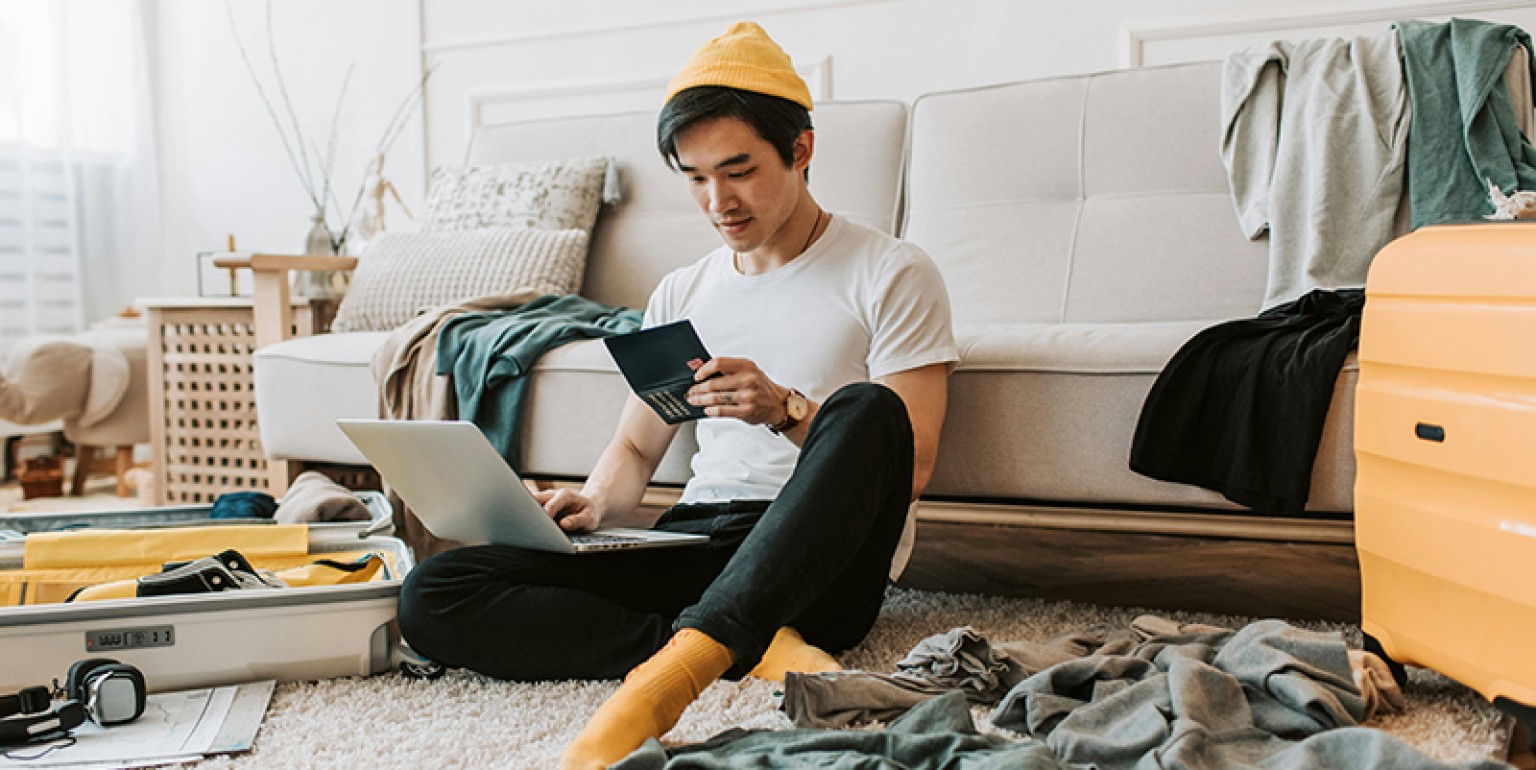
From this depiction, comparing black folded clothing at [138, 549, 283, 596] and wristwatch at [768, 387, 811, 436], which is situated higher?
wristwatch at [768, 387, 811, 436]

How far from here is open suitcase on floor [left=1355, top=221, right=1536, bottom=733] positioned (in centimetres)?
106

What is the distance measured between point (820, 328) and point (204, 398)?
179 cm

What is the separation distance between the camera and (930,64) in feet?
9.83

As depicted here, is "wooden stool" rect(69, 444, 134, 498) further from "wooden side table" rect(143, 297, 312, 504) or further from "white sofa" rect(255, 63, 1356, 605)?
"white sofa" rect(255, 63, 1356, 605)

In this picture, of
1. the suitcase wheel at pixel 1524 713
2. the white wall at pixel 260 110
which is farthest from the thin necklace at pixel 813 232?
the white wall at pixel 260 110

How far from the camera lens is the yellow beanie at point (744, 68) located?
1.39 metres

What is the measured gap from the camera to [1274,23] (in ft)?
8.74

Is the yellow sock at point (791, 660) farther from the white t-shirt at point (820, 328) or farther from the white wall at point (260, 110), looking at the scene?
the white wall at point (260, 110)

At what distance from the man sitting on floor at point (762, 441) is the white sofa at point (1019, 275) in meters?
0.27

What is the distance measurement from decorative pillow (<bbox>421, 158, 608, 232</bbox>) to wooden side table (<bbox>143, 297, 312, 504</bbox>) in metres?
0.40

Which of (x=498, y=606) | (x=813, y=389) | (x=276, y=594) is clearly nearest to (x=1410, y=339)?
(x=813, y=389)

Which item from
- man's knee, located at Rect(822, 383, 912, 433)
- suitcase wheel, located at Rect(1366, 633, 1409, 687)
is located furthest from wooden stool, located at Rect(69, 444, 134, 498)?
suitcase wheel, located at Rect(1366, 633, 1409, 687)

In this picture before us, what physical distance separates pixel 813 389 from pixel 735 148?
12.2 inches

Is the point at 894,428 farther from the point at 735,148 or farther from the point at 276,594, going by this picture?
the point at 276,594
